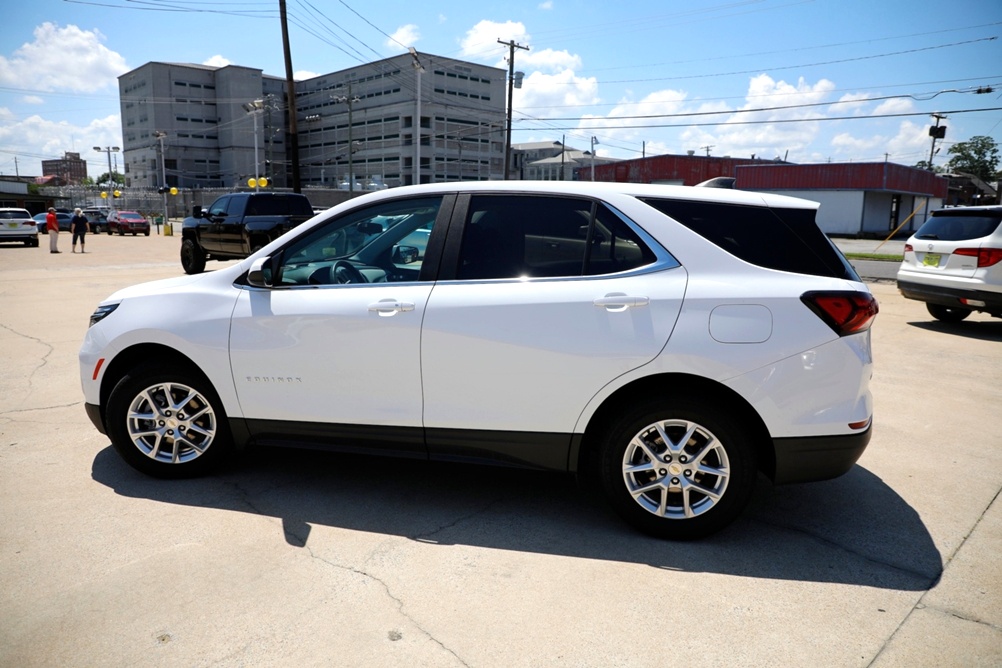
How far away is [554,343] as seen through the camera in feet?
11.1

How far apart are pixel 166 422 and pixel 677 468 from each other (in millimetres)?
2931

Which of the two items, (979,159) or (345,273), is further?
(979,159)

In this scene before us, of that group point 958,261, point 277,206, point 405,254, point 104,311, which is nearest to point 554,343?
point 405,254

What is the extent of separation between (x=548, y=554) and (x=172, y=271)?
16832 millimetres

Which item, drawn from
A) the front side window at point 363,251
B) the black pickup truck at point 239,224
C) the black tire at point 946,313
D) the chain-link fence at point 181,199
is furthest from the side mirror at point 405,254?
the chain-link fence at point 181,199

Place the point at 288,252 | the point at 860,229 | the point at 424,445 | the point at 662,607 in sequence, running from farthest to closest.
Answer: the point at 860,229 < the point at 288,252 < the point at 424,445 < the point at 662,607

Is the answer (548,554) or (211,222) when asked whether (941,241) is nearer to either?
(548,554)

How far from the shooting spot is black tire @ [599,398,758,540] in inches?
131

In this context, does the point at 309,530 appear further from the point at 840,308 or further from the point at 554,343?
the point at 840,308

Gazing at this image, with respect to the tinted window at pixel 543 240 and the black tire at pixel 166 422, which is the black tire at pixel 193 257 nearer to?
the black tire at pixel 166 422

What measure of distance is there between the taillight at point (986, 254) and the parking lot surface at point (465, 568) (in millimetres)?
5015

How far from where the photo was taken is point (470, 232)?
3.73 m

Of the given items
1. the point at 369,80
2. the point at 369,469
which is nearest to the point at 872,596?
the point at 369,469

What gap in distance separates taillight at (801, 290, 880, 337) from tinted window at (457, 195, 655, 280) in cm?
78
